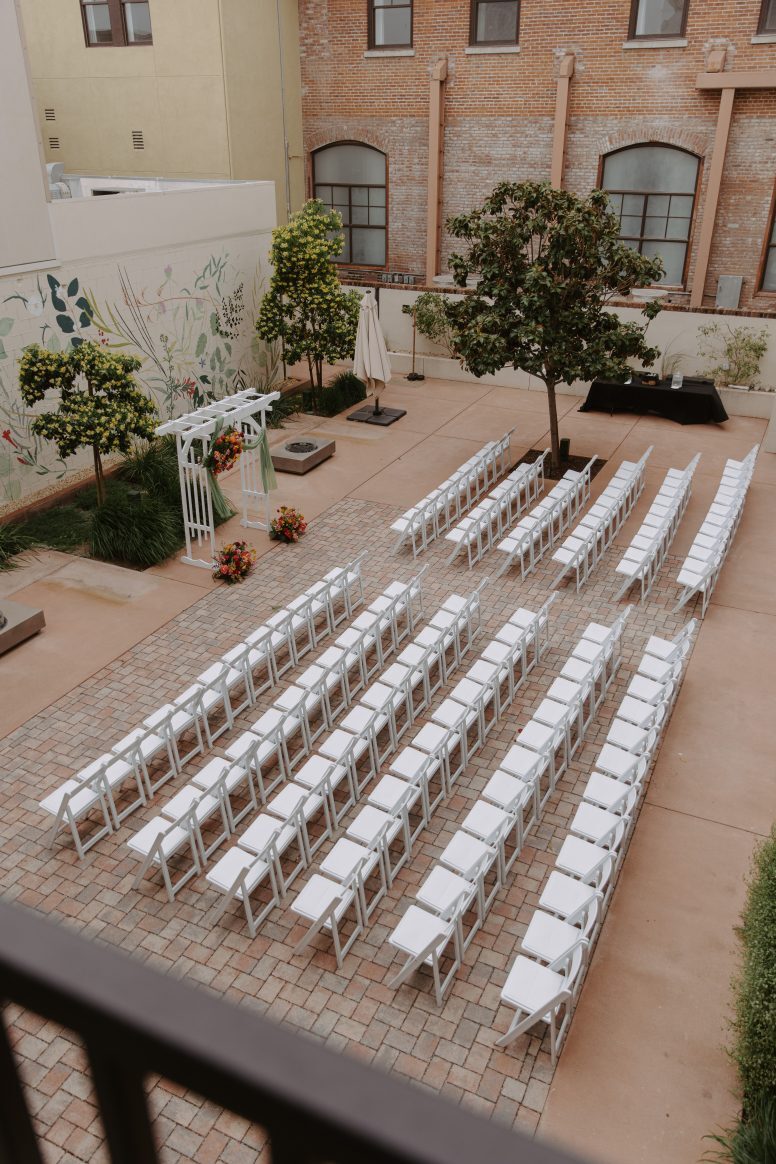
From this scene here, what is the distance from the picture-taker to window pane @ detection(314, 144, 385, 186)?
23.2 meters

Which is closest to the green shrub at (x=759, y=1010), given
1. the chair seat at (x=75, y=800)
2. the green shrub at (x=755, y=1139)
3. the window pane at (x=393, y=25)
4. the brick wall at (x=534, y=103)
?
the green shrub at (x=755, y=1139)

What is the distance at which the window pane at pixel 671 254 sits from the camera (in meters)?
21.2

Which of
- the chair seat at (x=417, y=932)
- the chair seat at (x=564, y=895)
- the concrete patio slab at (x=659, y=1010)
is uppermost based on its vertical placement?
the chair seat at (x=564, y=895)

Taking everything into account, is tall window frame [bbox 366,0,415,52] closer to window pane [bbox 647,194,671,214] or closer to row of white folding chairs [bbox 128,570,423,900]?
window pane [bbox 647,194,671,214]

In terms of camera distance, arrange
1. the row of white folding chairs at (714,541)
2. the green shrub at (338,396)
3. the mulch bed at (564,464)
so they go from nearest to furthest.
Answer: the row of white folding chairs at (714,541) → the mulch bed at (564,464) → the green shrub at (338,396)

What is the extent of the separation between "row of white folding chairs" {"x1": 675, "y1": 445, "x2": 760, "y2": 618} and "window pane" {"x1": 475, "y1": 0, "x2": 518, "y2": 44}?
12.9 meters

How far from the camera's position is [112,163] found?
72.6 feet

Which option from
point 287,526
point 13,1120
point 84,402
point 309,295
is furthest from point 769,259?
point 13,1120

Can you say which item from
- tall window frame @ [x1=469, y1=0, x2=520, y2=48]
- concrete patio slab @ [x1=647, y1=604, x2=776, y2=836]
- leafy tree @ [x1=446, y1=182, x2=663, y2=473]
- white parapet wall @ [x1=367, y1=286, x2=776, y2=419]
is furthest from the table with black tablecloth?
tall window frame @ [x1=469, y1=0, x2=520, y2=48]

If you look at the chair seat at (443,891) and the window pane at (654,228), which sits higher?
the window pane at (654,228)

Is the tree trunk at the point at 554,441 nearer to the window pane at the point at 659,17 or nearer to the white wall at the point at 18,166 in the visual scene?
the white wall at the point at 18,166

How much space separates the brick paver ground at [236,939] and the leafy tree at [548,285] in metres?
5.19

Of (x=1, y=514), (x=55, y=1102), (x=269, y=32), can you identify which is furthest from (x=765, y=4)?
(x=55, y=1102)

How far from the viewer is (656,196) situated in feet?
68.7
